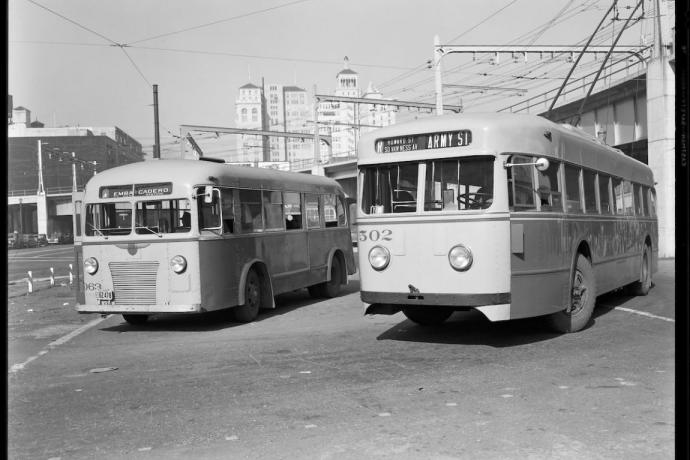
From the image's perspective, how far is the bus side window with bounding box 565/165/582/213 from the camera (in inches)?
357

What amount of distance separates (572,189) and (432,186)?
2.31 m

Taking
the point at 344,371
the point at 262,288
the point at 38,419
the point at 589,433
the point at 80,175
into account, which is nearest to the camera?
the point at 589,433

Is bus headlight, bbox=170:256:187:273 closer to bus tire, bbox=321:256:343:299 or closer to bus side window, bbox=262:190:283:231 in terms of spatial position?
bus side window, bbox=262:190:283:231

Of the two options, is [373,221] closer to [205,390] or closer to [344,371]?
[344,371]

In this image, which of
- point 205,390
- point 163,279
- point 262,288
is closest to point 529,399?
point 205,390

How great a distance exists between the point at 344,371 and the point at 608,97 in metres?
21.9

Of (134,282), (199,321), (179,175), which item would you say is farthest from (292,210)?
(134,282)

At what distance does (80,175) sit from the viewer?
6788 cm

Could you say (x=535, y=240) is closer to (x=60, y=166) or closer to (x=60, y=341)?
(x=60, y=341)

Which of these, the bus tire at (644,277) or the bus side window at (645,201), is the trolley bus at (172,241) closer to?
the bus tire at (644,277)

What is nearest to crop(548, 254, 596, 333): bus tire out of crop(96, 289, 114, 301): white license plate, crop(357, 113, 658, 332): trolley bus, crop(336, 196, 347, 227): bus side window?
crop(357, 113, 658, 332): trolley bus

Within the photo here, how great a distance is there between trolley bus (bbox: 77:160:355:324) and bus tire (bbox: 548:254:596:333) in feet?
17.2

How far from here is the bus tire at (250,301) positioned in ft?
38.2
